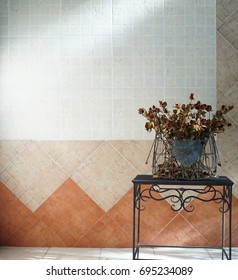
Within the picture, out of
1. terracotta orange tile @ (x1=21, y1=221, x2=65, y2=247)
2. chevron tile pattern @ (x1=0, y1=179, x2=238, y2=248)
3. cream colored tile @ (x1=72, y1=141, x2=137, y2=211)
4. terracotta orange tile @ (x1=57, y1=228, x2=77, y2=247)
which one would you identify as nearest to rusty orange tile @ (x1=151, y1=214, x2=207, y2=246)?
chevron tile pattern @ (x1=0, y1=179, x2=238, y2=248)

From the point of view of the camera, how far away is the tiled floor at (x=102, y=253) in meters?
3.31

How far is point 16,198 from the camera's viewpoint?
11.8 ft

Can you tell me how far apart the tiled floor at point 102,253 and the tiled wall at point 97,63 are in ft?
2.81

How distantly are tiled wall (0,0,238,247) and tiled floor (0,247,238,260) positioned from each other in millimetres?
77

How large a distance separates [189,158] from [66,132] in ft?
3.49

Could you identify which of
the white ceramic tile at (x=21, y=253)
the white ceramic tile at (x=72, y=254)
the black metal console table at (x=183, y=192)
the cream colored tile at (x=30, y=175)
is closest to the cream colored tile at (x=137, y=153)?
the black metal console table at (x=183, y=192)

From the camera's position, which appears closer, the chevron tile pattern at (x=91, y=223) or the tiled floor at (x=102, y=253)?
the tiled floor at (x=102, y=253)

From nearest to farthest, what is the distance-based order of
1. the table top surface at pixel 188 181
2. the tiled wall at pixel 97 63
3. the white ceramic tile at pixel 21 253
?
the table top surface at pixel 188 181 → the white ceramic tile at pixel 21 253 → the tiled wall at pixel 97 63

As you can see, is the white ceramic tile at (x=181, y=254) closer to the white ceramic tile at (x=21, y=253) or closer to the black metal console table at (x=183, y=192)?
the black metal console table at (x=183, y=192)

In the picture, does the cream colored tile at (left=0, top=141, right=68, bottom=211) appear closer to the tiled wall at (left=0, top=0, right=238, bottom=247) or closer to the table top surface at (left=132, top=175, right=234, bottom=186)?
the tiled wall at (left=0, top=0, right=238, bottom=247)

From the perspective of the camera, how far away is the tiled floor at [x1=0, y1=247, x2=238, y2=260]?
10.9 ft

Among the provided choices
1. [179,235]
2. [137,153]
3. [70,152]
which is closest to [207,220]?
[179,235]

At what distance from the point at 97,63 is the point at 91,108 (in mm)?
349
